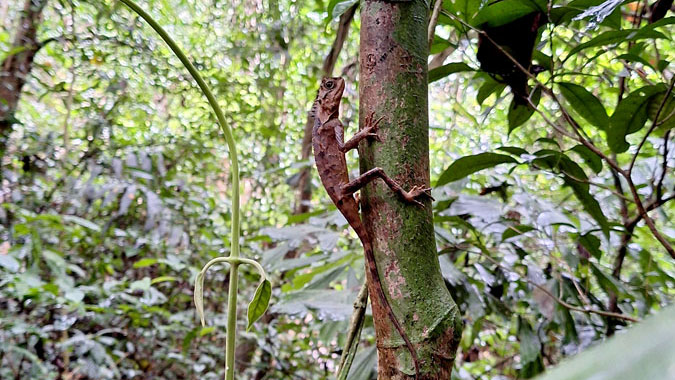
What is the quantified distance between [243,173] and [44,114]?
1.93 meters

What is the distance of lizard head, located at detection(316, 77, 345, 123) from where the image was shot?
114 cm

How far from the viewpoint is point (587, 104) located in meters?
1.10

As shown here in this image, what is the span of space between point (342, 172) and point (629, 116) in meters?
0.64

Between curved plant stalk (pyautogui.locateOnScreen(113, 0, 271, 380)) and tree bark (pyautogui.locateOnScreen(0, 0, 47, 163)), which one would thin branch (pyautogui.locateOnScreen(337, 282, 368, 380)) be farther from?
tree bark (pyautogui.locateOnScreen(0, 0, 47, 163))

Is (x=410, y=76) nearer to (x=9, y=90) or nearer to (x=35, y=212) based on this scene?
(x=35, y=212)

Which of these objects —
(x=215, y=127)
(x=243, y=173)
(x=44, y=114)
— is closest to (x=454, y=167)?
(x=243, y=173)

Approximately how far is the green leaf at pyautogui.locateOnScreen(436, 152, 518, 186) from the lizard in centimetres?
26

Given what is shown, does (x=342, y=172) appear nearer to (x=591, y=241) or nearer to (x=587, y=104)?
(x=587, y=104)

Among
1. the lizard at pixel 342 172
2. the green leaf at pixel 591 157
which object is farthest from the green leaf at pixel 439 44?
the green leaf at pixel 591 157

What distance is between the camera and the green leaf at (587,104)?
1.09 meters

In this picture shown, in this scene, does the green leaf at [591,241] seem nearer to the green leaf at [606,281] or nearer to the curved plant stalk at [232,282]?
the green leaf at [606,281]

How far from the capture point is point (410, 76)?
0.64m

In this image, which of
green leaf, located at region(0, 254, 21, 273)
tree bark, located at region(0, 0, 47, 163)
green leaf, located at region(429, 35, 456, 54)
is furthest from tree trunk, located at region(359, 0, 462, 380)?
tree bark, located at region(0, 0, 47, 163)

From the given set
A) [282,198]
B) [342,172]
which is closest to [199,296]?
[342,172]
